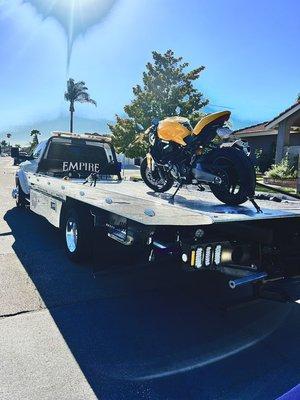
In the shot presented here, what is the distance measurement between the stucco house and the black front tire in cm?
1493

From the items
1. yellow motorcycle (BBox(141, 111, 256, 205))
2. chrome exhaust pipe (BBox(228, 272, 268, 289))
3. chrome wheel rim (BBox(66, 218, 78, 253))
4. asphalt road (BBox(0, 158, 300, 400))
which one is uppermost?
yellow motorcycle (BBox(141, 111, 256, 205))

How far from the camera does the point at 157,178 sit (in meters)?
6.47

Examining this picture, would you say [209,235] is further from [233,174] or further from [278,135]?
[278,135]

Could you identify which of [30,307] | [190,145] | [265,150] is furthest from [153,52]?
[30,307]

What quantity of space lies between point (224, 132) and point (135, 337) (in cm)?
257

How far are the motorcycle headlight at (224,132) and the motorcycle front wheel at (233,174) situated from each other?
0.14 meters

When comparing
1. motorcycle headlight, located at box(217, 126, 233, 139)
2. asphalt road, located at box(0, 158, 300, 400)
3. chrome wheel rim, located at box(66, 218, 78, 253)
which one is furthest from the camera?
chrome wheel rim, located at box(66, 218, 78, 253)

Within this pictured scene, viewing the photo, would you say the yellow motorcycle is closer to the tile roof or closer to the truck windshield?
the truck windshield

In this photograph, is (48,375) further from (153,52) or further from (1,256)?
(153,52)

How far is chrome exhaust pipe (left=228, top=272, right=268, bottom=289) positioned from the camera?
3434 mm

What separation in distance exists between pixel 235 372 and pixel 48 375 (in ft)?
4.66

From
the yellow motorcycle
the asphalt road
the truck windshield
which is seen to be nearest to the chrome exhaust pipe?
the asphalt road

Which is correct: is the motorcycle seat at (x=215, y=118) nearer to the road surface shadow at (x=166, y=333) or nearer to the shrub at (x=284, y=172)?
the road surface shadow at (x=166, y=333)

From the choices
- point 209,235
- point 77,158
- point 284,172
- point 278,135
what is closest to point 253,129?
point 278,135
